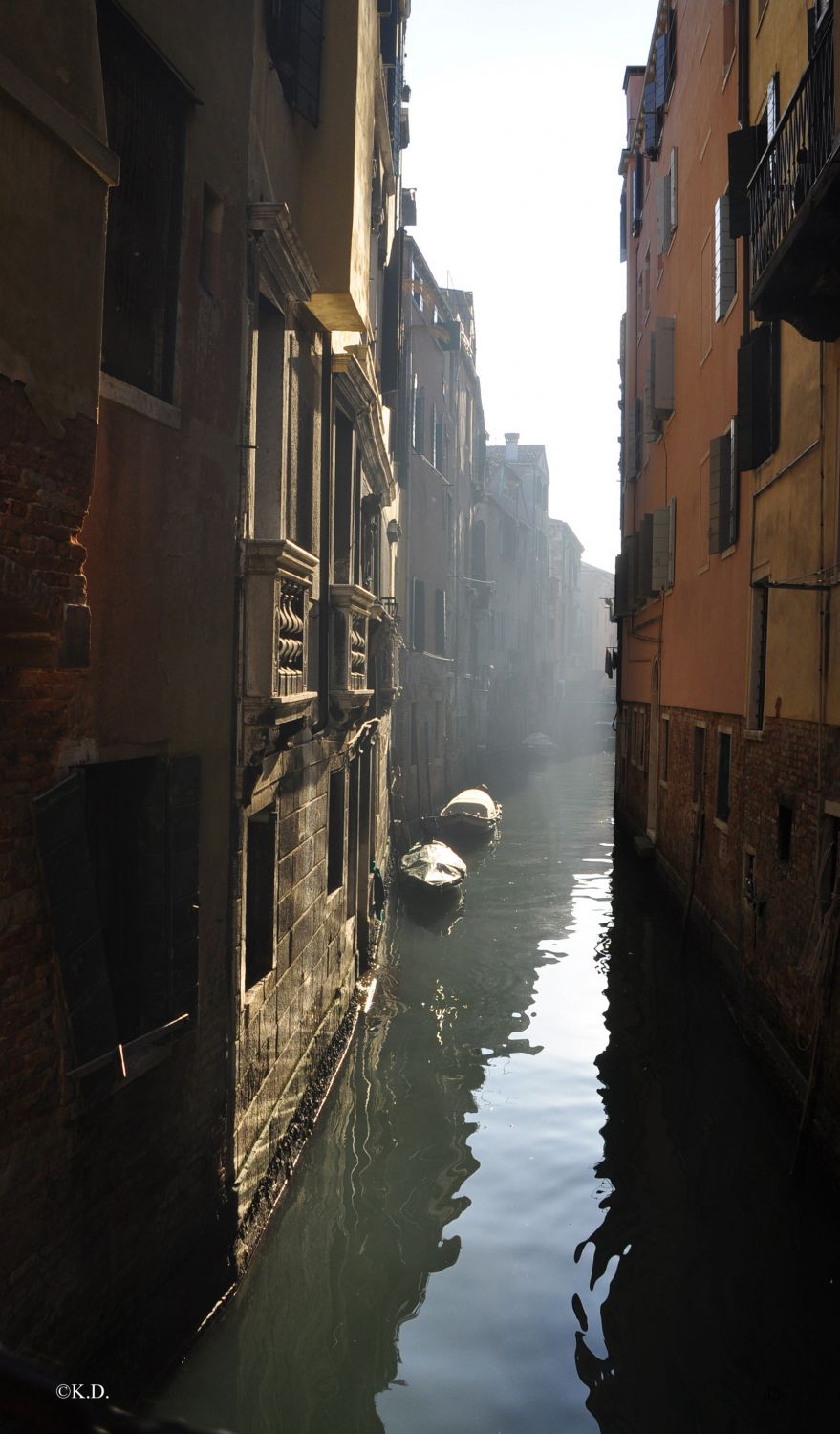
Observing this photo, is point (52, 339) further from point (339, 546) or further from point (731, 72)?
point (731, 72)

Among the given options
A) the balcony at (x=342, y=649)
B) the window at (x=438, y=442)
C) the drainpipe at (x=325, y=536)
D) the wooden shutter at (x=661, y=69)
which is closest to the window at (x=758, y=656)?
the balcony at (x=342, y=649)

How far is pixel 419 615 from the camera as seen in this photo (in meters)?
22.8

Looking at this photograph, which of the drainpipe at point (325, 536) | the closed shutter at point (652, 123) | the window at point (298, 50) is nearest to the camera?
the window at point (298, 50)

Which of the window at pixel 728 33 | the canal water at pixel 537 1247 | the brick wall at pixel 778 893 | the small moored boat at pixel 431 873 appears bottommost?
the canal water at pixel 537 1247

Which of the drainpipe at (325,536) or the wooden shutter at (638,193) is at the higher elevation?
the wooden shutter at (638,193)

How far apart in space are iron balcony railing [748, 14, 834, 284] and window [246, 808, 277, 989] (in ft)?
15.6

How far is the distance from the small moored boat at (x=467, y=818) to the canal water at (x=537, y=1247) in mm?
9550

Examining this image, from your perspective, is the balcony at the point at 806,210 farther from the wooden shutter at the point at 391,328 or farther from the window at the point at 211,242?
the wooden shutter at the point at 391,328

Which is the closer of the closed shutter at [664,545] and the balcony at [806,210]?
the balcony at [806,210]

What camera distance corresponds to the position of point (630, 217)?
72.8 feet

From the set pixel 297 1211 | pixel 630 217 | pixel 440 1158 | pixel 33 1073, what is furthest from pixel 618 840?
pixel 33 1073

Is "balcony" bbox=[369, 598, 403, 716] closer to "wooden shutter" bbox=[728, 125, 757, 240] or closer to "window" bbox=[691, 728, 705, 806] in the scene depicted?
"window" bbox=[691, 728, 705, 806]

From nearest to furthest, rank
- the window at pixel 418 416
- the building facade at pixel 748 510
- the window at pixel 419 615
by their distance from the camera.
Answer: the building facade at pixel 748 510
the window at pixel 418 416
the window at pixel 419 615

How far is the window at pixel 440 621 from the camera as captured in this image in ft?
82.3
